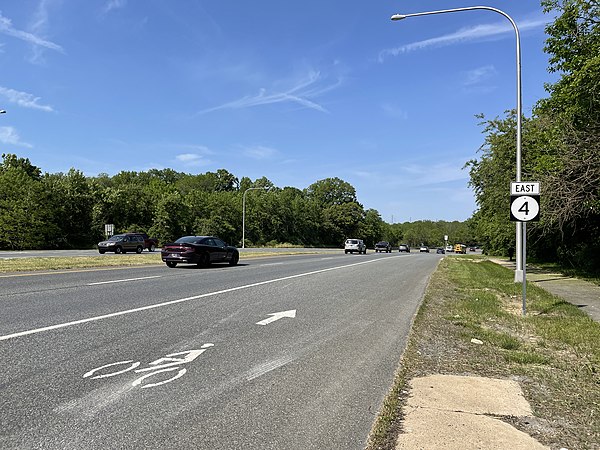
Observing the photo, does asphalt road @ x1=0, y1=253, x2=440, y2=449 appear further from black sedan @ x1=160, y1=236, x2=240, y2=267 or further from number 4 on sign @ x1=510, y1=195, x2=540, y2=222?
black sedan @ x1=160, y1=236, x2=240, y2=267

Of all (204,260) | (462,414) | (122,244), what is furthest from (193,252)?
(122,244)

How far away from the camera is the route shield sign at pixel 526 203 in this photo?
9.60 metres

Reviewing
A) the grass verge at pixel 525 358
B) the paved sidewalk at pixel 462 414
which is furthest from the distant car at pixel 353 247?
the paved sidewalk at pixel 462 414

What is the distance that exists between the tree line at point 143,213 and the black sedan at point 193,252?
40251 millimetres

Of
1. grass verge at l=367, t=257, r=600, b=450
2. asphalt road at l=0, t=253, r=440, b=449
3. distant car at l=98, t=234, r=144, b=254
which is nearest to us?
asphalt road at l=0, t=253, r=440, b=449

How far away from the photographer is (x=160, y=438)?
3.66 m

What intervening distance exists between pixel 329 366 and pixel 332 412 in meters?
1.55

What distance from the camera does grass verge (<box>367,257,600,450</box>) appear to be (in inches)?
157

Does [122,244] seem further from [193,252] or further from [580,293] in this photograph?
[580,293]

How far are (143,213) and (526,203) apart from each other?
6915 centimetres

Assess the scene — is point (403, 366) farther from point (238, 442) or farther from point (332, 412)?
point (238, 442)

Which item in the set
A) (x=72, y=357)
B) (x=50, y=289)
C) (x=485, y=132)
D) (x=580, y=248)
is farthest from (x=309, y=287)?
(x=485, y=132)

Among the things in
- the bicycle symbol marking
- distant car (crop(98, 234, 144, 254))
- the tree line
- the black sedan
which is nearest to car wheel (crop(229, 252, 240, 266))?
the black sedan

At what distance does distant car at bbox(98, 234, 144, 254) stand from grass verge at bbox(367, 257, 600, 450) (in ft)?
109
